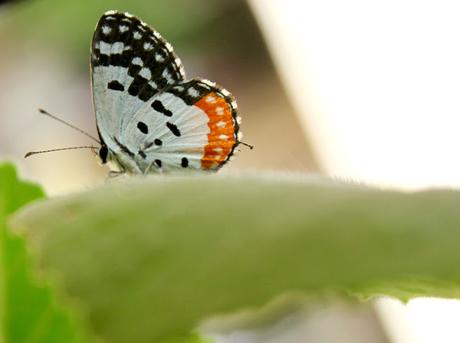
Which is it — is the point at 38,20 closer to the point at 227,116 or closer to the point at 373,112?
the point at 373,112

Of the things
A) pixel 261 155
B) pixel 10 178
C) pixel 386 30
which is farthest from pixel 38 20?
pixel 10 178

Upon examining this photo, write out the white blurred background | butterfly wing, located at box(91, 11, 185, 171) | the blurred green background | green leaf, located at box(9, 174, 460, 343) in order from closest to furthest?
green leaf, located at box(9, 174, 460, 343) < butterfly wing, located at box(91, 11, 185, 171) < the white blurred background < the blurred green background

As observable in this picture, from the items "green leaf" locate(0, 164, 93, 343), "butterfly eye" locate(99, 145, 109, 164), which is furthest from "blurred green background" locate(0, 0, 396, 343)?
"green leaf" locate(0, 164, 93, 343)

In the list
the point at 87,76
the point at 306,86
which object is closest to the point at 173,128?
the point at 306,86

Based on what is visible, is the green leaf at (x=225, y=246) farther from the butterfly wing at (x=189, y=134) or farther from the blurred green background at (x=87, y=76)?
the blurred green background at (x=87, y=76)

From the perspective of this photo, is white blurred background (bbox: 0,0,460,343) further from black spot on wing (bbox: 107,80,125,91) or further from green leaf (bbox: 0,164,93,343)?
green leaf (bbox: 0,164,93,343)

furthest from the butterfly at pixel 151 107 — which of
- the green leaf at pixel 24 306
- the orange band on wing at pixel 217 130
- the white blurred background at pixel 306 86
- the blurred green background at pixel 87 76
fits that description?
the blurred green background at pixel 87 76

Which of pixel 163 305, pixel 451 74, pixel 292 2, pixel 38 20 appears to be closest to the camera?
pixel 163 305
